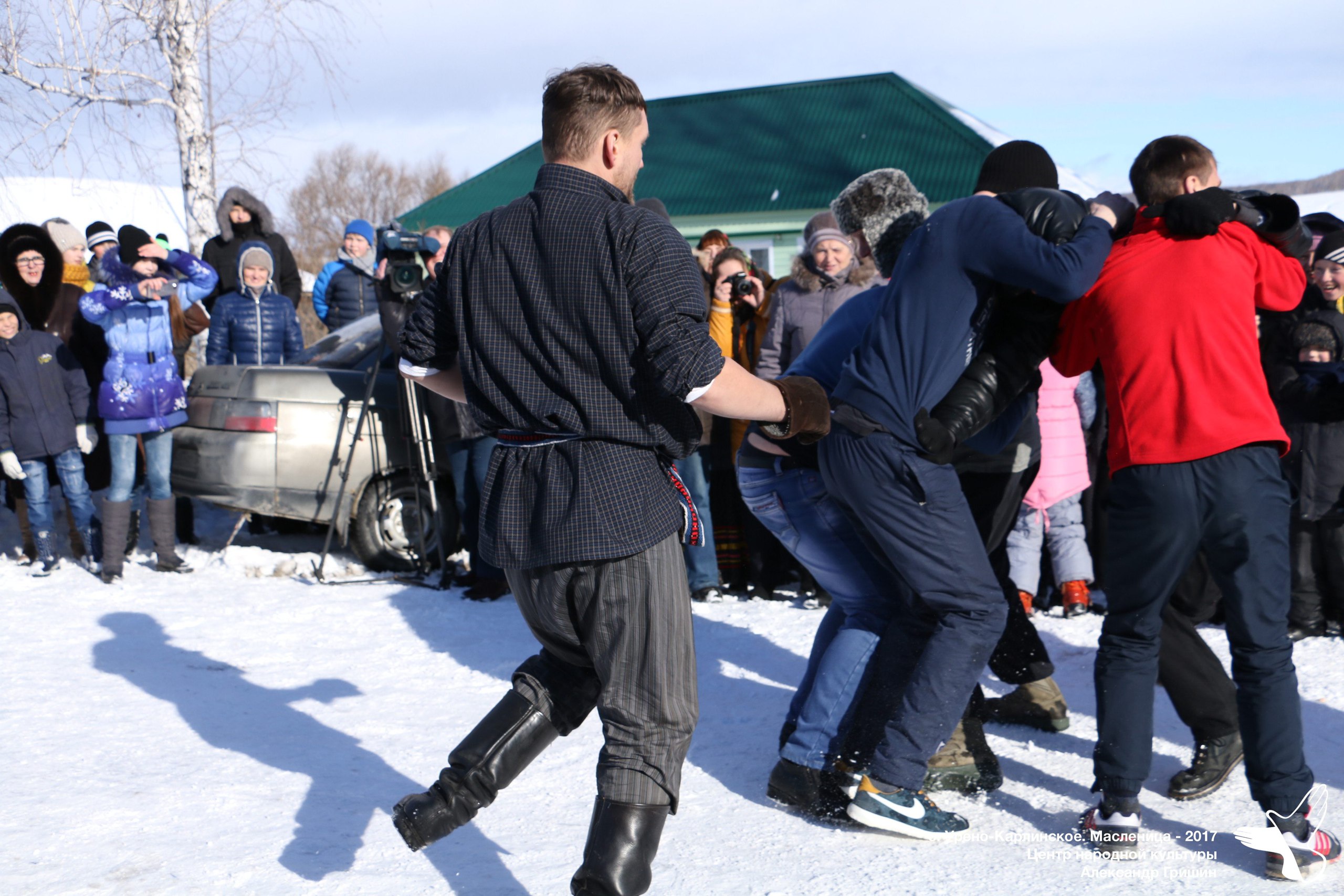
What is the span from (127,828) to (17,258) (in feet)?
18.9

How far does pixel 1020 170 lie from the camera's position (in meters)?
3.37

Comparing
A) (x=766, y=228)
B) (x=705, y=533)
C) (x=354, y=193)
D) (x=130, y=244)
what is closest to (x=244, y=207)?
(x=130, y=244)

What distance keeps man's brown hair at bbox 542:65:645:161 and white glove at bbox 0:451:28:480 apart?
6159 millimetres

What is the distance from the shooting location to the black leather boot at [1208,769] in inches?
137

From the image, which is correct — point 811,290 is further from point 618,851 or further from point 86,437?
point 86,437

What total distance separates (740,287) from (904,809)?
3.97 metres

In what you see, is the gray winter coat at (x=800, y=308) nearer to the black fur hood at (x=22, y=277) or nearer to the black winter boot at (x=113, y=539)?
the black winter boot at (x=113, y=539)

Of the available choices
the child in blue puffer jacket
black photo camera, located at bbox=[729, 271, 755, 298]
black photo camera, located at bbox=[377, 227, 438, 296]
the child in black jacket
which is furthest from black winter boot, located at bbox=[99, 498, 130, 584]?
the child in black jacket

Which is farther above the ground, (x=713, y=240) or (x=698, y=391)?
(x=713, y=240)

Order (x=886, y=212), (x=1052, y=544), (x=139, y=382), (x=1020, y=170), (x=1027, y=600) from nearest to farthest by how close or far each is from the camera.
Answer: (x=1020, y=170) < (x=886, y=212) < (x=1027, y=600) < (x=1052, y=544) < (x=139, y=382)

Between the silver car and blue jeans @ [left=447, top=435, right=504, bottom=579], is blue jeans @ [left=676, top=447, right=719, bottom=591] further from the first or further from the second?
the silver car

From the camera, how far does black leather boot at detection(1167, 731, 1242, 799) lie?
349 centimetres

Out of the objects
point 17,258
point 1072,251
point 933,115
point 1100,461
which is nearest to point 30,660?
point 17,258

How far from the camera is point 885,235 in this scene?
357 cm
